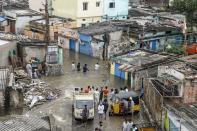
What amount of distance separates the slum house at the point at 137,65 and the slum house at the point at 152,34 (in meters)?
4.88

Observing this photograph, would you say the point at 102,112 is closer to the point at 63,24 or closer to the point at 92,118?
the point at 92,118

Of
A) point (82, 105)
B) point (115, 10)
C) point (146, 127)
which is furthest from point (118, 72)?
point (115, 10)

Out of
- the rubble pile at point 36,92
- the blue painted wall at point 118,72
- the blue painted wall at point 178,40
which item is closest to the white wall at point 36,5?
the blue painted wall at point 178,40

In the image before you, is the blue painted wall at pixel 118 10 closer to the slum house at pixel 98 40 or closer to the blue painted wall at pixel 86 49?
the slum house at pixel 98 40

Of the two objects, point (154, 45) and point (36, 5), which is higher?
point (36, 5)

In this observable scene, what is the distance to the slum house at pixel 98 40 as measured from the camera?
40.9m

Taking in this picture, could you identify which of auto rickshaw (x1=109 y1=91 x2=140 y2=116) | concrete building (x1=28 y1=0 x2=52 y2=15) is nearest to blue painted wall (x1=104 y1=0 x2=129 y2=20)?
concrete building (x1=28 y1=0 x2=52 y2=15)

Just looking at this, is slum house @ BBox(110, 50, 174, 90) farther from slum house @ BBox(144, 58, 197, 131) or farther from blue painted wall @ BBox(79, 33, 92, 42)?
blue painted wall @ BBox(79, 33, 92, 42)

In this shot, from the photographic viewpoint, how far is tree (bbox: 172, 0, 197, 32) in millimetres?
45219

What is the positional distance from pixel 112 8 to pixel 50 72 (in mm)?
20239

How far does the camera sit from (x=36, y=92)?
29.5 meters

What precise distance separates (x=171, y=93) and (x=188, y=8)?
2241 centimetres

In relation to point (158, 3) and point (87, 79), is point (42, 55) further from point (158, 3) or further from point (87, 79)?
point (158, 3)

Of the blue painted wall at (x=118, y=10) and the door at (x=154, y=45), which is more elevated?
the blue painted wall at (x=118, y=10)
